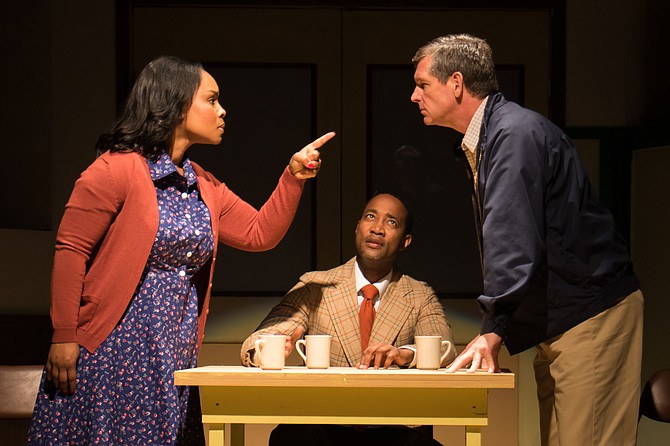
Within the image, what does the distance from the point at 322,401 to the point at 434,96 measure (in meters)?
0.97

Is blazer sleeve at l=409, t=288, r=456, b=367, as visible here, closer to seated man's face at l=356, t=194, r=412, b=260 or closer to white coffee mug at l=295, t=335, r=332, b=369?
seated man's face at l=356, t=194, r=412, b=260

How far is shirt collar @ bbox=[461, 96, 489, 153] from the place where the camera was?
2883mm

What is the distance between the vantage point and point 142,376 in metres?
2.86

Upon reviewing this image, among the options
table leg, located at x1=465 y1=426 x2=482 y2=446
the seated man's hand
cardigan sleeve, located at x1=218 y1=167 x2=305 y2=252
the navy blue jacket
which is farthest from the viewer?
cardigan sleeve, located at x1=218 y1=167 x2=305 y2=252

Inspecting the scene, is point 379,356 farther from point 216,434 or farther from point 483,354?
point 216,434

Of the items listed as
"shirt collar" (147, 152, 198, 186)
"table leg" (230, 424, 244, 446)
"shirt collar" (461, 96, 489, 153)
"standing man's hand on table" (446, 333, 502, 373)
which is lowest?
"table leg" (230, 424, 244, 446)

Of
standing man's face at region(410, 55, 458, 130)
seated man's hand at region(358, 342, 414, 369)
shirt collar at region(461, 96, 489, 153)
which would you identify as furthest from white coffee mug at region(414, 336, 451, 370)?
standing man's face at region(410, 55, 458, 130)

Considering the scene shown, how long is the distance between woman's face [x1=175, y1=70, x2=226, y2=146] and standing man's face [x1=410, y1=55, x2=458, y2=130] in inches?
24.8

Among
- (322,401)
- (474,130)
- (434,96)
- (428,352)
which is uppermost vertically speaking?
(434,96)

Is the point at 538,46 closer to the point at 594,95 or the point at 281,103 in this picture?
the point at 594,95

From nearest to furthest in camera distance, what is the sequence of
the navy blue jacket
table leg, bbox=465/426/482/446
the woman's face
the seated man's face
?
1. the navy blue jacket
2. table leg, bbox=465/426/482/446
3. the woman's face
4. the seated man's face

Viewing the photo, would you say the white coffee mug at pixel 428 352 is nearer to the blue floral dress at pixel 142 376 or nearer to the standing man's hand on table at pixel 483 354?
the standing man's hand on table at pixel 483 354

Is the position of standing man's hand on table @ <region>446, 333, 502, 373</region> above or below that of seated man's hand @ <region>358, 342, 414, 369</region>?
above

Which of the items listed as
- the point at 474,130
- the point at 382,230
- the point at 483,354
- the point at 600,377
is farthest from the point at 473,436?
the point at 382,230
